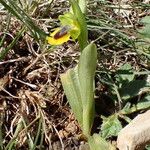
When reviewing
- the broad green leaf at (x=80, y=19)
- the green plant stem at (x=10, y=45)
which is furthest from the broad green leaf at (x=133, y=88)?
the green plant stem at (x=10, y=45)

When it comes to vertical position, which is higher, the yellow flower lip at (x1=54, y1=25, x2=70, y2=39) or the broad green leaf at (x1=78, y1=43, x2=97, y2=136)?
the yellow flower lip at (x1=54, y1=25, x2=70, y2=39)

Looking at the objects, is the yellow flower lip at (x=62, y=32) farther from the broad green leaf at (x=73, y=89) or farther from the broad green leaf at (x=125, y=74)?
the broad green leaf at (x=125, y=74)

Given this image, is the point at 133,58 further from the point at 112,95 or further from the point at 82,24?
the point at 82,24

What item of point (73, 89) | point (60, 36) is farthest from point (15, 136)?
point (60, 36)

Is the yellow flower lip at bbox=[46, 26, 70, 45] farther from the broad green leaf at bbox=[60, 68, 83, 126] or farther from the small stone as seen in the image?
the small stone

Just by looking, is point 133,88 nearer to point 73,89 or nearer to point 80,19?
point 73,89

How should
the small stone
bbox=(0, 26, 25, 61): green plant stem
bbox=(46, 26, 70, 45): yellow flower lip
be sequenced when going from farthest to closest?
bbox=(0, 26, 25, 61): green plant stem → the small stone → bbox=(46, 26, 70, 45): yellow flower lip

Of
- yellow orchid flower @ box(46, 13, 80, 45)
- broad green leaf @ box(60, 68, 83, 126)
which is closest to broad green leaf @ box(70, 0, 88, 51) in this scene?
yellow orchid flower @ box(46, 13, 80, 45)
